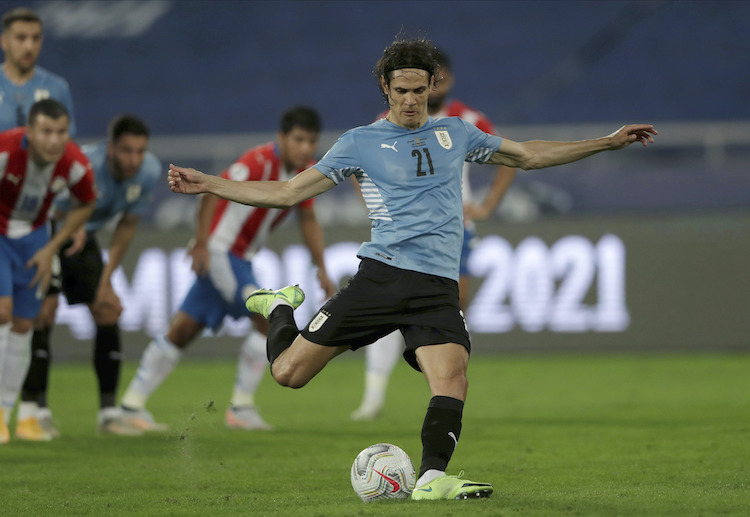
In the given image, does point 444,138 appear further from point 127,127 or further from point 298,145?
point 127,127

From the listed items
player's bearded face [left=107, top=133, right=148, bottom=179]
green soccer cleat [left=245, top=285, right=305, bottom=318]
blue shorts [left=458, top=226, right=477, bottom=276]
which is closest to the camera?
green soccer cleat [left=245, top=285, right=305, bottom=318]

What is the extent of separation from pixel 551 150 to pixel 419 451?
6.33 ft

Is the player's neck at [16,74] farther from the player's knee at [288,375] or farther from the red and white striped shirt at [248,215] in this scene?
the player's knee at [288,375]

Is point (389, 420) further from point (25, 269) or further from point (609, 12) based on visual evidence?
point (609, 12)

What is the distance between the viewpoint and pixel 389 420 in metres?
7.60

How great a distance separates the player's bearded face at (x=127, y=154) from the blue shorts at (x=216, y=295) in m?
0.84

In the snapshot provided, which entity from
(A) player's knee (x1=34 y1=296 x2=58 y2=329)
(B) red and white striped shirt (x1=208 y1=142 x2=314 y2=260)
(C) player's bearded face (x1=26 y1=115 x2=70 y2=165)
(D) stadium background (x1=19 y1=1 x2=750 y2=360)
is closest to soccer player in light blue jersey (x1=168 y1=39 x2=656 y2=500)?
(C) player's bearded face (x1=26 y1=115 x2=70 y2=165)

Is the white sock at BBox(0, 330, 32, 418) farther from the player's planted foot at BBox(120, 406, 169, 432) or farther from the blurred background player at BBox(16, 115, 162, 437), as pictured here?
the player's planted foot at BBox(120, 406, 169, 432)

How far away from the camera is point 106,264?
7570mm

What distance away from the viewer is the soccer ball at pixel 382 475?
14.2ft

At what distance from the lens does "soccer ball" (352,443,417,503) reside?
4340 mm

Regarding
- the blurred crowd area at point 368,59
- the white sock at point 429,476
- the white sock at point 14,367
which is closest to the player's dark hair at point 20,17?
the white sock at point 14,367

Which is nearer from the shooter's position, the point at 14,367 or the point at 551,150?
the point at 551,150

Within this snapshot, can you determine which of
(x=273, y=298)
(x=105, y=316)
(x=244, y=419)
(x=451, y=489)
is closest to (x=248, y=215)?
(x=105, y=316)
